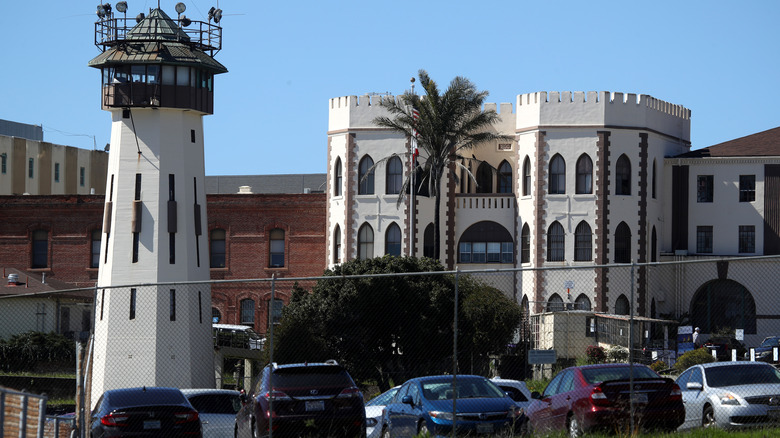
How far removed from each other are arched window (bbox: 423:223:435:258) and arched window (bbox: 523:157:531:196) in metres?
4.95

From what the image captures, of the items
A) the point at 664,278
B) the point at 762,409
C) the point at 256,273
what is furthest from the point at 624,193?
the point at 762,409

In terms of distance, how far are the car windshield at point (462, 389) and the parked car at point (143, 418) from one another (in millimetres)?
3939

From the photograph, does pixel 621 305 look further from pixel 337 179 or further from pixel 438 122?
pixel 337 179

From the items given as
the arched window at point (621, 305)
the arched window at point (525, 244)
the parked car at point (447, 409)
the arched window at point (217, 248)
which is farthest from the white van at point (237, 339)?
the parked car at point (447, 409)

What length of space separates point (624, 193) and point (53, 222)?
32297 millimetres

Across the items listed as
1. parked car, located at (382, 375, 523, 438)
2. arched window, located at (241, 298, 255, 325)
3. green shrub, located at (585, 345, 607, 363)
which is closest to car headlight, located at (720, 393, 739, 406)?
parked car, located at (382, 375, 523, 438)

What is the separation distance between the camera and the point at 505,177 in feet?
206

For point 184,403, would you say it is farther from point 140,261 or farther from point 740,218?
point 740,218

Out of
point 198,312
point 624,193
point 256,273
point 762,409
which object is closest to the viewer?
point 762,409

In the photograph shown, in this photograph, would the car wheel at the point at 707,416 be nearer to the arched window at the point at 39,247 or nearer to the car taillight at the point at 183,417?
the car taillight at the point at 183,417

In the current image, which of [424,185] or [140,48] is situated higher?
[140,48]

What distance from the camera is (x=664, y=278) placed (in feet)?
195

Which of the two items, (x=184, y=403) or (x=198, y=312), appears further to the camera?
(x=198, y=312)

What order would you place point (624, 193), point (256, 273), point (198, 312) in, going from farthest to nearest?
point (256, 273) → point (624, 193) → point (198, 312)
